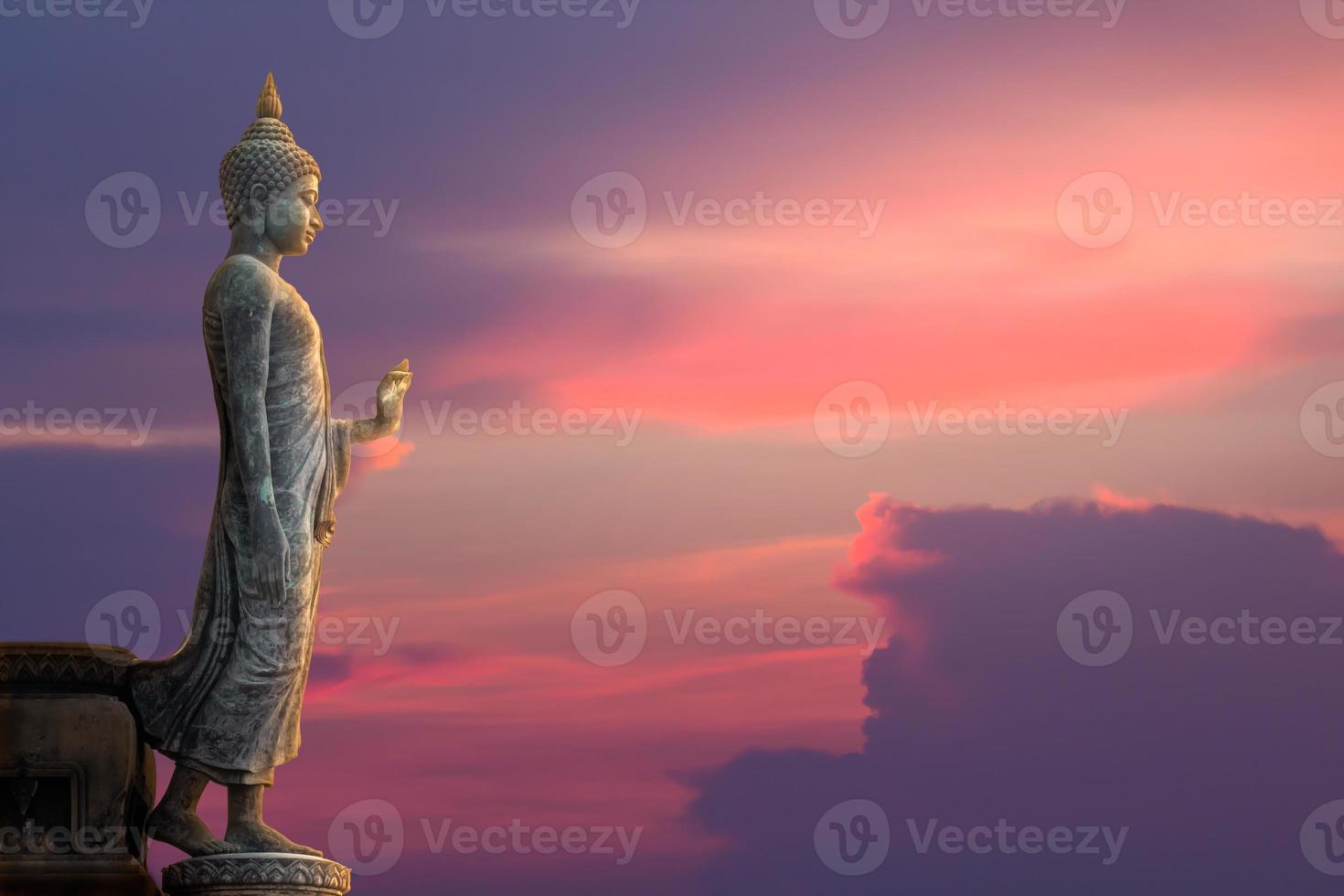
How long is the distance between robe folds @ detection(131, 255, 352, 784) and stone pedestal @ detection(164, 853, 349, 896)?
1.98ft

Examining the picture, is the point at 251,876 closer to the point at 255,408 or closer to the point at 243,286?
the point at 255,408

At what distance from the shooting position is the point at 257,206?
594 inches

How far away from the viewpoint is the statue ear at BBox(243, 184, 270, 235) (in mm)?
15070

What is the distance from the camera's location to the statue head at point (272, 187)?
15078 millimetres

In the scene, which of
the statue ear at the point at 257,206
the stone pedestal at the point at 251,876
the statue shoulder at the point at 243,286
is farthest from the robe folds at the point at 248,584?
the stone pedestal at the point at 251,876

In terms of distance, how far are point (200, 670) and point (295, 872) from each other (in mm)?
1652

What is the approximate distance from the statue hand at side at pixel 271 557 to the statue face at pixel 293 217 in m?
2.07

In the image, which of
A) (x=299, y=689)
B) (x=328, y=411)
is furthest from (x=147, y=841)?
(x=328, y=411)

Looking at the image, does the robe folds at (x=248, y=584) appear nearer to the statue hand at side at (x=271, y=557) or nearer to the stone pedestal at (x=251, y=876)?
the statue hand at side at (x=271, y=557)

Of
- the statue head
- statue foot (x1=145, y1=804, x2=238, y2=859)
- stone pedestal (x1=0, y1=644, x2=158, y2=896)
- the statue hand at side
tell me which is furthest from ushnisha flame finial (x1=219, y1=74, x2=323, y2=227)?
statue foot (x1=145, y1=804, x2=238, y2=859)

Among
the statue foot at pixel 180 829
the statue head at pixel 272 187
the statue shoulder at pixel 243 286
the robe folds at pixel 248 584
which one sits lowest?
the statue foot at pixel 180 829

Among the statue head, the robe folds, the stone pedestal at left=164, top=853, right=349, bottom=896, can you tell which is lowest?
the stone pedestal at left=164, top=853, right=349, bottom=896

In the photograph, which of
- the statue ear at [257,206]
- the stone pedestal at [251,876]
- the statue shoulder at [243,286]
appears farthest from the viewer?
the statue ear at [257,206]

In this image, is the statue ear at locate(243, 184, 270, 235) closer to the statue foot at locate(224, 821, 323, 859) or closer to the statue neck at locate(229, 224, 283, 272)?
the statue neck at locate(229, 224, 283, 272)
